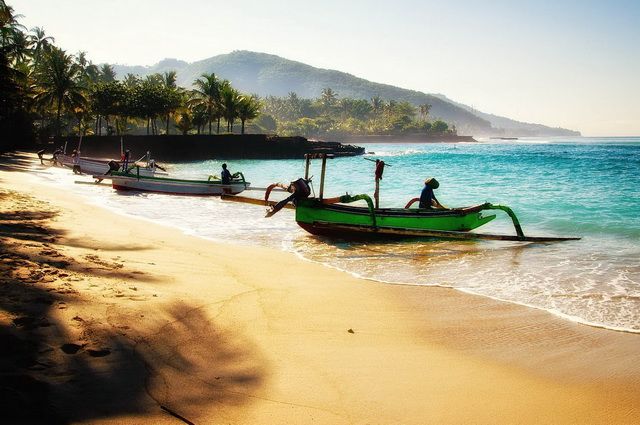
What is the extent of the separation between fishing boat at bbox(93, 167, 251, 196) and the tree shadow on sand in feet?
54.3

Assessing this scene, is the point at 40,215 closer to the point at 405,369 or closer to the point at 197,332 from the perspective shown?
the point at 197,332

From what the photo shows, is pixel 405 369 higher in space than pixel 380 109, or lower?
lower

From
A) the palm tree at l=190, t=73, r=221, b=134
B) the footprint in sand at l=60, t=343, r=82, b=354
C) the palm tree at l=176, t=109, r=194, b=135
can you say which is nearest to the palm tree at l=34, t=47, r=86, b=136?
the palm tree at l=176, t=109, r=194, b=135

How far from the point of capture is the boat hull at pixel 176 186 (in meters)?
22.7

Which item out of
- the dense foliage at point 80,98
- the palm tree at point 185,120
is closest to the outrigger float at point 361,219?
the dense foliage at point 80,98

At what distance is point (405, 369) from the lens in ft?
16.7

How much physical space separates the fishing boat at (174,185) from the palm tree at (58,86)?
27.5 m

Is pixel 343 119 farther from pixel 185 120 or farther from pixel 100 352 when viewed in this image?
pixel 100 352

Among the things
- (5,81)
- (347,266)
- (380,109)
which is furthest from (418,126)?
(347,266)

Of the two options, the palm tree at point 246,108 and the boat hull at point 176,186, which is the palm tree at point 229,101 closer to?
the palm tree at point 246,108

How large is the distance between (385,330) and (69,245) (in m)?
6.27

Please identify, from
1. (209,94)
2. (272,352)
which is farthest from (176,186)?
(209,94)

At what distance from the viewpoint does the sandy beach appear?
3832 mm

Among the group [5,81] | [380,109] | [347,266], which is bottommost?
[347,266]
